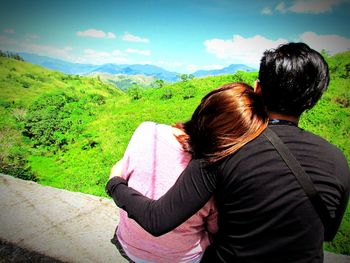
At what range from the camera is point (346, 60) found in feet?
49.0

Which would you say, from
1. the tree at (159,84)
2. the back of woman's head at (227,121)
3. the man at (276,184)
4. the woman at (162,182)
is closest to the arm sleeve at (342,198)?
the man at (276,184)

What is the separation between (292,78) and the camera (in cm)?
107

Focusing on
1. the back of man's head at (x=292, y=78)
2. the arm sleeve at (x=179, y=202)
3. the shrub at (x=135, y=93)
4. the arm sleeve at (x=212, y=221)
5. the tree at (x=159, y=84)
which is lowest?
the shrub at (x=135, y=93)

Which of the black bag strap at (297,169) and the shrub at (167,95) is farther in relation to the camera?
the shrub at (167,95)

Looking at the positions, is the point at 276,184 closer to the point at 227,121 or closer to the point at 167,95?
the point at 227,121

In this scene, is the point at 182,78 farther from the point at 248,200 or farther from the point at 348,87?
the point at 248,200

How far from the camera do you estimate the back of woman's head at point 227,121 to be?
3.38 ft

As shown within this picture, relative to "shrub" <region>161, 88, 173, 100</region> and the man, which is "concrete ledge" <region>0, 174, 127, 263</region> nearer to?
the man

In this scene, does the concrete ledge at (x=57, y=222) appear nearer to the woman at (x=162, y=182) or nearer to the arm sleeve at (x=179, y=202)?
the woman at (x=162, y=182)

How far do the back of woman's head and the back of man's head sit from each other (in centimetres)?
7

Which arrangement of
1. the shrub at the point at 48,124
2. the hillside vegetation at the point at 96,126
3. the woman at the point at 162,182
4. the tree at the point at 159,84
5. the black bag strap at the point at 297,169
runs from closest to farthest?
1. the black bag strap at the point at 297,169
2. the woman at the point at 162,182
3. the hillside vegetation at the point at 96,126
4. the shrub at the point at 48,124
5. the tree at the point at 159,84

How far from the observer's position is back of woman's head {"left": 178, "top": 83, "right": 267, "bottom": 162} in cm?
103

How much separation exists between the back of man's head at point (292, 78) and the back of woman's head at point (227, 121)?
68 mm

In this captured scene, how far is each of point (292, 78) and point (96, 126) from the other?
1308 cm
